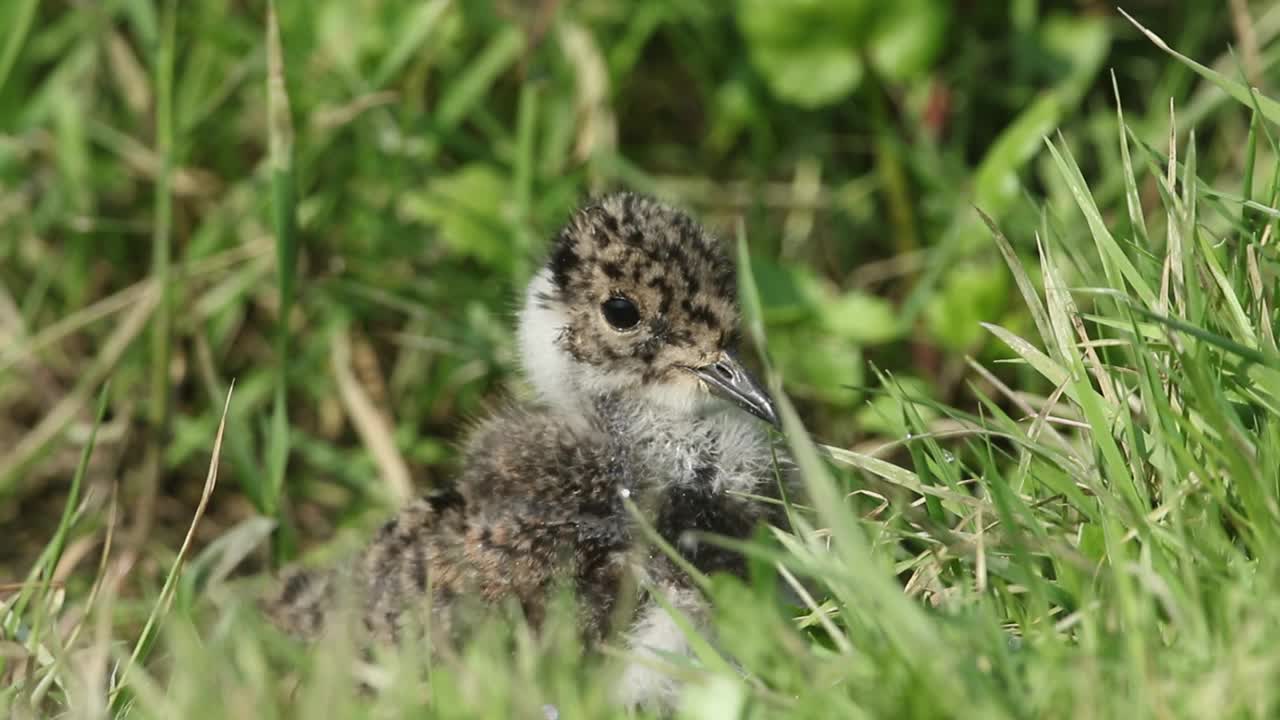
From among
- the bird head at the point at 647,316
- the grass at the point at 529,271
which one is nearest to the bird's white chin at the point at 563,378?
the bird head at the point at 647,316

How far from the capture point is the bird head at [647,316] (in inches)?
114

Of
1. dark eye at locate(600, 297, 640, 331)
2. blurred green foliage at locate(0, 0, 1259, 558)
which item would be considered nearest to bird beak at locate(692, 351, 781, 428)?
dark eye at locate(600, 297, 640, 331)

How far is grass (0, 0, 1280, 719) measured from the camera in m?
2.16

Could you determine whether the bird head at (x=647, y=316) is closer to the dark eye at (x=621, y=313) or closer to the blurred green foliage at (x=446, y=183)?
the dark eye at (x=621, y=313)

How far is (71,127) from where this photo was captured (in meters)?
4.06

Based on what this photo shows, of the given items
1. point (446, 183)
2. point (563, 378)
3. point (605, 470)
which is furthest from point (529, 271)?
point (605, 470)

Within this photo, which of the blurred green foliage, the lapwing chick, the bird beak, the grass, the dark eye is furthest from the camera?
the blurred green foliage

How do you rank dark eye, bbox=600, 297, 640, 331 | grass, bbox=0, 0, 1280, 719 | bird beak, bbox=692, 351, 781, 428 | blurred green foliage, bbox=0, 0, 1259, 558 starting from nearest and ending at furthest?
grass, bbox=0, 0, 1280, 719 < bird beak, bbox=692, 351, 781, 428 < dark eye, bbox=600, 297, 640, 331 < blurred green foliage, bbox=0, 0, 1259, 558

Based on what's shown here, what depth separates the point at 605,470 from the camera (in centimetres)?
271

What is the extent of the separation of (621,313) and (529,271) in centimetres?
84

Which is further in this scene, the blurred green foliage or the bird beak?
the blurred green foliage

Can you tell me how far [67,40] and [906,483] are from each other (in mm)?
2983

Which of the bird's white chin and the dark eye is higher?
the dark eye

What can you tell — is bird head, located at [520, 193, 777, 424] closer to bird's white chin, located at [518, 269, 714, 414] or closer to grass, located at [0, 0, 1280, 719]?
bird's white chin, located at [518, 269, 714, 414]
